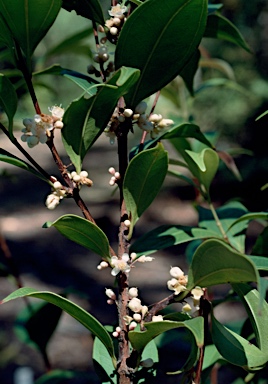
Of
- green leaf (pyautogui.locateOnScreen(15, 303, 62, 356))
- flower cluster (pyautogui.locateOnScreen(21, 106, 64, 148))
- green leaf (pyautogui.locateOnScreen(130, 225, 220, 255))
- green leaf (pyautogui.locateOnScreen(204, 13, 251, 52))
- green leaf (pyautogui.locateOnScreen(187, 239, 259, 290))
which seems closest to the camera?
green leaf (pyautogui.locateOnScreen(187, 239, 259, 290))

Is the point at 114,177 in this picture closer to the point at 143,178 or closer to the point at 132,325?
the point at 143,178

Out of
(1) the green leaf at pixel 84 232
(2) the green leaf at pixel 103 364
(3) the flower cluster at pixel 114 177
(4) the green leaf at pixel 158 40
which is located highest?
(4) the green leaf at pixel 158 40

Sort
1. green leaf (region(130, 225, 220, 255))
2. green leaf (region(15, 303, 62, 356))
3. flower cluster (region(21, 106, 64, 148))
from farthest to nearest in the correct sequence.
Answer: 1. green leaf (region(15, 303, 62, 356))
2. green leaf (region(130, 225, 220, 255))
3. flower cluster (region(21, 106, 64, 148))

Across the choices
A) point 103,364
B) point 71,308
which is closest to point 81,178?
point 71,308

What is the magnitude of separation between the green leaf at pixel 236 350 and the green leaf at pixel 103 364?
6.1 inches

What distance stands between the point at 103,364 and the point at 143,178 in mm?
245

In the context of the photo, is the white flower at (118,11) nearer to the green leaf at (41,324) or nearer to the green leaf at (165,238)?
the green leaf at (165,238)

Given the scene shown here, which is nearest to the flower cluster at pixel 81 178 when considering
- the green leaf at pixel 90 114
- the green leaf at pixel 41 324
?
the green leaf at pixel 90 114

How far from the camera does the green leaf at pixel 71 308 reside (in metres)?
0.55

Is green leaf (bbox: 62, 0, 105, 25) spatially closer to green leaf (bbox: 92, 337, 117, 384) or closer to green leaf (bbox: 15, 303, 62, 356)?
green leaf (bbox: 92, 337, 117, 384)

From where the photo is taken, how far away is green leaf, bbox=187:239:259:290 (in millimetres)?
490

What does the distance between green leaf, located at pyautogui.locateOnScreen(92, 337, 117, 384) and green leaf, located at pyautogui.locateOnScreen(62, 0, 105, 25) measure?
0.40 metres

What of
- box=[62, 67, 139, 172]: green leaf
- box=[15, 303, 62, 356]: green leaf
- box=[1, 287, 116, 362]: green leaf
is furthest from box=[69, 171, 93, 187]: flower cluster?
box=[15, 303, 62, 356]: green leaf

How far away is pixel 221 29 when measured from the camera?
85 cm
